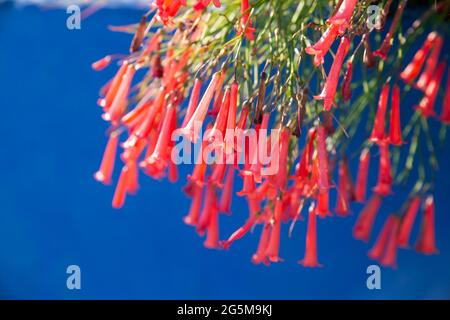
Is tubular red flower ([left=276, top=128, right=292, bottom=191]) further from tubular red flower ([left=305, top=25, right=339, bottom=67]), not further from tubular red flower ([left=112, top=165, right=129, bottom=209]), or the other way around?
tubular red flower ([left=112, top=165, right=129, bottom=209])

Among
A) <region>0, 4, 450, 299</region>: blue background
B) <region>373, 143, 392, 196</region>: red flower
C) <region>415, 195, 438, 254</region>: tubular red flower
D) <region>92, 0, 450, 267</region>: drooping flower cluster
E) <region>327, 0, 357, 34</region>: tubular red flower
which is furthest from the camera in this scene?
<region>0, 4, 450, 299</region>: blue background

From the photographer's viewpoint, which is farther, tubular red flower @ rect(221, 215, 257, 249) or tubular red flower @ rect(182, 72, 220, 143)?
tubular red flower @ rect(221, 215, 257, 249)

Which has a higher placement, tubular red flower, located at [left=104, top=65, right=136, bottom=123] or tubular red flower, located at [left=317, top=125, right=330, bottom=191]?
tubular red flower, located at [left=104, top=65, right=136, bottom=123]

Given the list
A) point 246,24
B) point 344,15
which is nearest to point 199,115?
point 246,24

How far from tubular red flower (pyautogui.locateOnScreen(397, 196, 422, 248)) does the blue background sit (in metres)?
0.11

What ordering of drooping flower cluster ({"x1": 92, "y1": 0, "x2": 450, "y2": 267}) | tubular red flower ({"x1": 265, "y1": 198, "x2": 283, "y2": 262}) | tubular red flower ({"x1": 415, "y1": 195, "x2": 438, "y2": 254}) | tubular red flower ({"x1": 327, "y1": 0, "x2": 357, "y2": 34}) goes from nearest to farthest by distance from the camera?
tubular red flower ({"x1": 327, "y1": 0, "x2": 357, "y2": 34}), drooping flower cluster ({"x1": 92, "y1": 0, "x2": 450, "y2": 267}), tubular red flower ({"x1": 265, "y1": 198, "x2": 283, "y2": 262}), tubular red flower ({"x1": 415, "y1": 195, "x2": 438, "y2": 254})

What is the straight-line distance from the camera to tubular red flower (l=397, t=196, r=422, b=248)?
1325 mm

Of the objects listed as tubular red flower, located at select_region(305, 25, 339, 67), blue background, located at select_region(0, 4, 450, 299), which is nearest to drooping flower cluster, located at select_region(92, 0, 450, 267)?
tubular red flower, located at select_region(305, 25, 339, 67)

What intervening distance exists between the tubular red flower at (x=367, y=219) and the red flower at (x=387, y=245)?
0.09 feet

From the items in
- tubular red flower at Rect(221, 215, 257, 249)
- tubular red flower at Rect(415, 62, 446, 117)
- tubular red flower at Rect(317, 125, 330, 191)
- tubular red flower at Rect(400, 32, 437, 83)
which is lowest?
tubular red flower at Rect(221, 215, 257, 249)

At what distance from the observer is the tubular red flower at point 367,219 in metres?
1.34

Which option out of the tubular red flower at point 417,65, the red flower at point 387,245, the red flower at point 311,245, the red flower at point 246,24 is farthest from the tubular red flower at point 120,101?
the red flower at point 387,245
